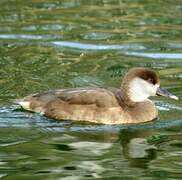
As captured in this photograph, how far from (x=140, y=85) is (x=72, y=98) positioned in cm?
87

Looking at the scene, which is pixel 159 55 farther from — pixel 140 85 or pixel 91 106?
pixel 91 106

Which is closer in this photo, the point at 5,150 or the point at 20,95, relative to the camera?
the point at 5,150

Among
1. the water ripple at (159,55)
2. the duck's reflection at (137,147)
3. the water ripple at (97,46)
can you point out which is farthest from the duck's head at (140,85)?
the water ripple at (97,46)

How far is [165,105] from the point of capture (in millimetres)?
11109

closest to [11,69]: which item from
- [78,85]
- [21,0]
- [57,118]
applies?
[78,85]

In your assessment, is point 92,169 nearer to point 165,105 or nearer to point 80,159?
point 80,159

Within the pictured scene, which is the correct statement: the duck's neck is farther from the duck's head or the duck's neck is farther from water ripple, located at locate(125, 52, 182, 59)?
water ripple, located at locate(125, 52, 182, 59)

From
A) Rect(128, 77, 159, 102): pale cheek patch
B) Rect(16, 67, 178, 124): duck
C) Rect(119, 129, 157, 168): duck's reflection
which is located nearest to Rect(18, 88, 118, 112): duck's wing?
Rect(16, 67, 178, 124): duck

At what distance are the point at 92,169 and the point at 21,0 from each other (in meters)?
10.7

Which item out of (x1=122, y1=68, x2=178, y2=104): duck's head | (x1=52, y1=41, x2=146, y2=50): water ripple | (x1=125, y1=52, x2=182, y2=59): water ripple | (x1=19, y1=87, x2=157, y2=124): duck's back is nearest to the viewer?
(x1=19, y1=87, x2=157, y2=124): duck's back

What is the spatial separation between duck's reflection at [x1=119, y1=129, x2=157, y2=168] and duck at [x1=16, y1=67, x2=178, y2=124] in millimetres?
364

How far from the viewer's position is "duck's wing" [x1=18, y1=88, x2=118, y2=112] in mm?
10227

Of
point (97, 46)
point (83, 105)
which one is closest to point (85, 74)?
point (97, 46)

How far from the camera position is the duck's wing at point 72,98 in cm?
1023
